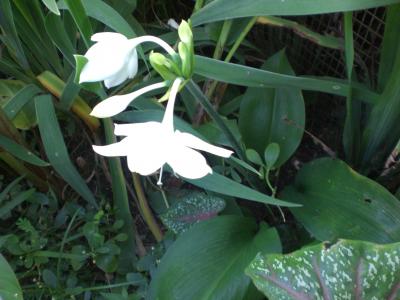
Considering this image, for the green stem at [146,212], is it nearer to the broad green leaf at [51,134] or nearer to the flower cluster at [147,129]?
the broad green leaf at [51,134]

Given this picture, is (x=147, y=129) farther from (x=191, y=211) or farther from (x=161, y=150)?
(x=191, y=211)

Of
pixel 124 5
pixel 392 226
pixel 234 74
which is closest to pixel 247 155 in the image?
pixel 234 74

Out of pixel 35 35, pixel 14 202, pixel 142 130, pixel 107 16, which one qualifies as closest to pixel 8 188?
pixel 14 202

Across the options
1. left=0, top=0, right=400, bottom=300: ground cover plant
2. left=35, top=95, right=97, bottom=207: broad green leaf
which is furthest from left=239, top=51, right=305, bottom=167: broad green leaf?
left=35, top=95, right=97, bottom=207: broad green leaf

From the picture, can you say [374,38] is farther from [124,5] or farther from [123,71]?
[123,71]

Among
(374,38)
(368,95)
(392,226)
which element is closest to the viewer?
(392,226)
